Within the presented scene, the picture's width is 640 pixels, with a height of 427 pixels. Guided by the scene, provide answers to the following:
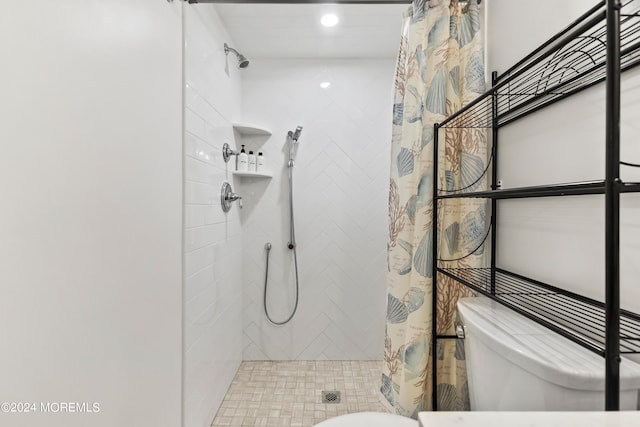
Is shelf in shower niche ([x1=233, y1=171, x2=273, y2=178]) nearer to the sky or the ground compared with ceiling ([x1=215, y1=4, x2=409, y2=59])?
nearer to the ground

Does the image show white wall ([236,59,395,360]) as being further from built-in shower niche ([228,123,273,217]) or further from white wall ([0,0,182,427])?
white wall ([0,0,182,427])

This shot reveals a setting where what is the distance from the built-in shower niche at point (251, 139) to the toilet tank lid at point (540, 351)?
5.35ft

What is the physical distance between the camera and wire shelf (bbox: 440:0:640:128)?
0.74 metres

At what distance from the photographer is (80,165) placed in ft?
2.63

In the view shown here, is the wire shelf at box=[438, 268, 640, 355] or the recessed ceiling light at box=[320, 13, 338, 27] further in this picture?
the recessed ceiling light at box=[320, 13, 338, 27]

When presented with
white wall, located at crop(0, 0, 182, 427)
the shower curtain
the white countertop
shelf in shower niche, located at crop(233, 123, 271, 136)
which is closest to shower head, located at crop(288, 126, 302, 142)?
shelf in shower niche, located at crop(233, 123, 271, 136)

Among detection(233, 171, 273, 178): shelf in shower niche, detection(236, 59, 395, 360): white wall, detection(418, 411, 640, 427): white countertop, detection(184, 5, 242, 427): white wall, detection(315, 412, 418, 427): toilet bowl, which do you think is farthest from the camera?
detection(236, 59, 395, 360): white wall

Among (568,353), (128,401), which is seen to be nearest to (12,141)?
(128,401)

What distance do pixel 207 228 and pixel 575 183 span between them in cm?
152

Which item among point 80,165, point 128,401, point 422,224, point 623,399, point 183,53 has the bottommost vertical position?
point 128,401

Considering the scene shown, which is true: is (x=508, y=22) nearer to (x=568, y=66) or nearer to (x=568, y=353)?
(x=568, y=66)

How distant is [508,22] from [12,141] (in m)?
1.59

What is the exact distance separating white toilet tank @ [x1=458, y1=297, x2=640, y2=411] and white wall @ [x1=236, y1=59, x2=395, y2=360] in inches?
54.8

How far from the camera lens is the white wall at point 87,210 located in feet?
2.12
